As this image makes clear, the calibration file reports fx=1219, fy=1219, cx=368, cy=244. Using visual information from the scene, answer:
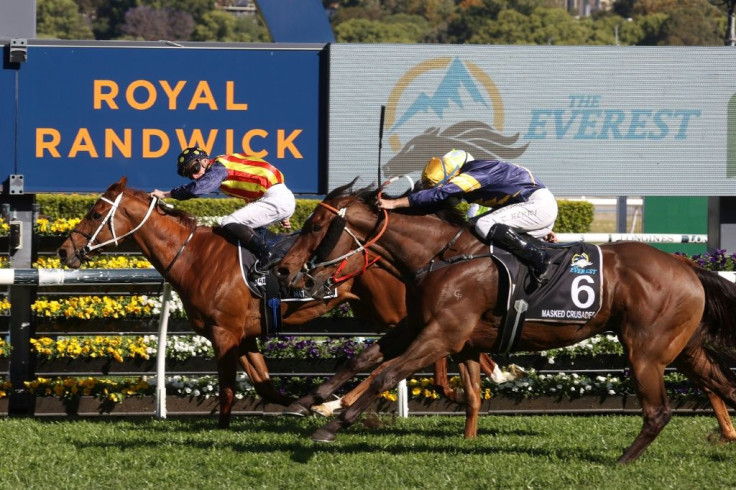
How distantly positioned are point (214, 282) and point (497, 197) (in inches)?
72.2

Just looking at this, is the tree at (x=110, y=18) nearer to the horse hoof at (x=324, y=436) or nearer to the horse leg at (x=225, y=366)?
the horse leg at (x=225, y=366)

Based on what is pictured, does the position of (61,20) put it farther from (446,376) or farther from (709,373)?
(709,373)

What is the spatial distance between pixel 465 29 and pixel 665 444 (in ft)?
229

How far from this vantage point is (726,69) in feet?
29.7

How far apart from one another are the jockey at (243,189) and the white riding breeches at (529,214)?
152 cm

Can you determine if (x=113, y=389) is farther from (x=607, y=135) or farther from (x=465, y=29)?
(x=465, y=29)

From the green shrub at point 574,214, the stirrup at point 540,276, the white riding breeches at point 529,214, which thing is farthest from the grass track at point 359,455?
the green shrub at point 574,214

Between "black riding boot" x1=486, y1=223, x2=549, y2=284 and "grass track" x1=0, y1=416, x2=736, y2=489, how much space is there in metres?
0.95

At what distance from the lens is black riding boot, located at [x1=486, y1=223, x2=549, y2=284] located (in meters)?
6.26

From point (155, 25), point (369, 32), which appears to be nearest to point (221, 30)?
point (155, 25)

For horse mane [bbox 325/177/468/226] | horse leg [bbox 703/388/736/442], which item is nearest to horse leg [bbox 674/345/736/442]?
horse leg [bbox 703/388/736/442]

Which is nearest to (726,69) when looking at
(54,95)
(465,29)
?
(54,95)

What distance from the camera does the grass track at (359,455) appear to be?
5637mm

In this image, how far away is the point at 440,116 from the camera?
350 inches
